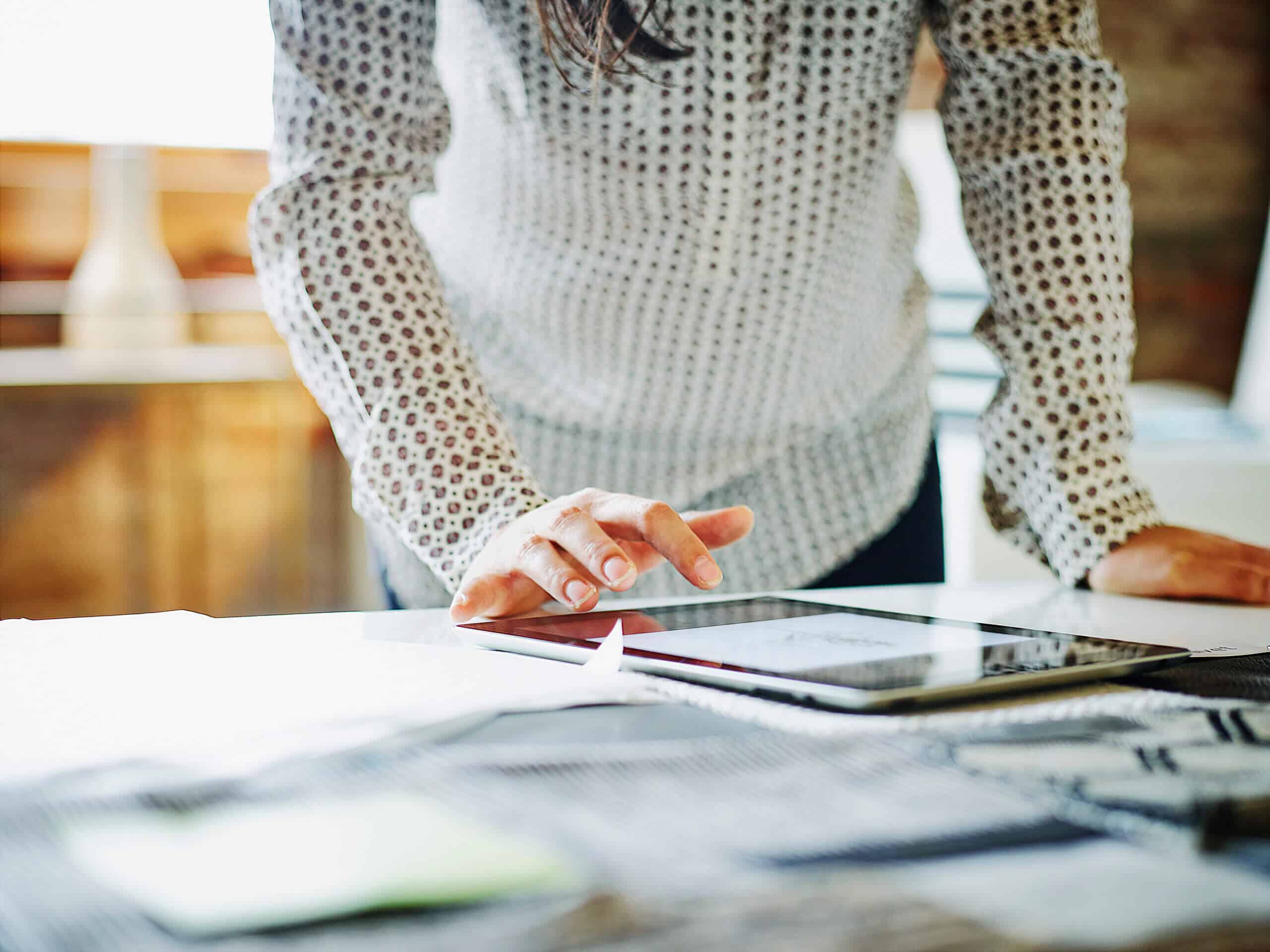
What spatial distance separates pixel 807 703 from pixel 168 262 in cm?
218

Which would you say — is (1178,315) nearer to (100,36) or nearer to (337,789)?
(100,36)

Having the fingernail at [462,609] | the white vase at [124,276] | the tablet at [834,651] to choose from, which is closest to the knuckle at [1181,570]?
the tablet at [834,651]

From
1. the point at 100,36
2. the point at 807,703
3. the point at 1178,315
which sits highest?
the point at 100,36

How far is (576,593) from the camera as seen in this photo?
24.7 inches

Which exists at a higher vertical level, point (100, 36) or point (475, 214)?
point (100, 36)

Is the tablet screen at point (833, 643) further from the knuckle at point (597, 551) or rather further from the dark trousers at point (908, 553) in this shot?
the dark trousers at point (908, 553)

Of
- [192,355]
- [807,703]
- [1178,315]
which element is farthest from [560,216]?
[1178,315]

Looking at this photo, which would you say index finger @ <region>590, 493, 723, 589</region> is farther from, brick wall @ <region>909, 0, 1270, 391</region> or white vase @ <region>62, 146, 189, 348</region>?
brick wall @ <region>909, 0, 1270, 391</region>

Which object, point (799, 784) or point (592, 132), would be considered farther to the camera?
point (592, 132)

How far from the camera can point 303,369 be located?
0.85 meters

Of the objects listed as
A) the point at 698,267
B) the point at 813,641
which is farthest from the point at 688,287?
the point at 813,641

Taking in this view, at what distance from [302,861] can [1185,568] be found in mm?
611

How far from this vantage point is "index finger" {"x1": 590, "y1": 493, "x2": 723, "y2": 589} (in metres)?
0.63

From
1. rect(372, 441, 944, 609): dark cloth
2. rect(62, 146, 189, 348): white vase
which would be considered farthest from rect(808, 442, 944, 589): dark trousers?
rect(62, 146, 189, 348): white vase
